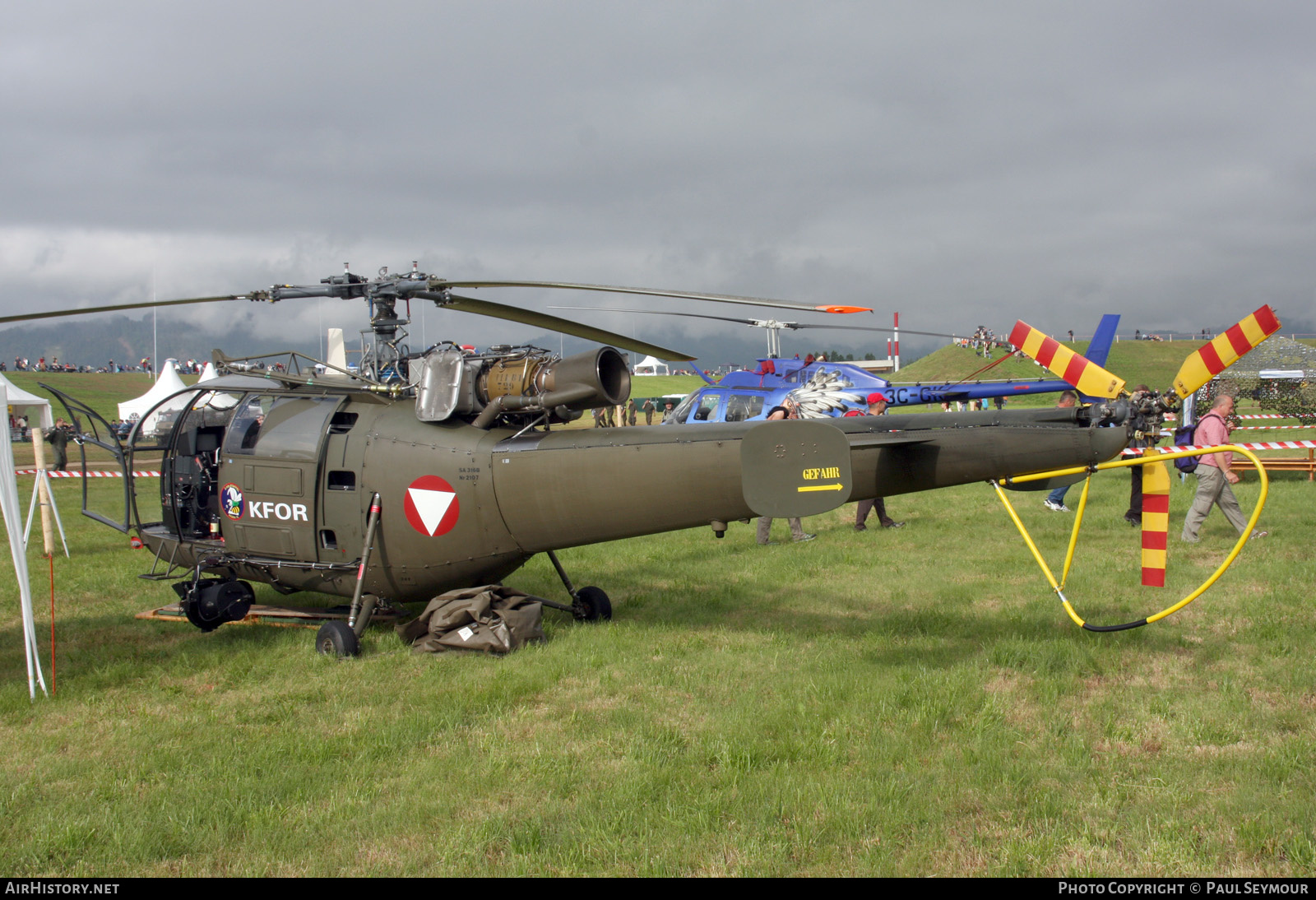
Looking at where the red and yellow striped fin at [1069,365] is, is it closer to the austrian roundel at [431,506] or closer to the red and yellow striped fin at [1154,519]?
the red and yellow striped fin at [1154,519]

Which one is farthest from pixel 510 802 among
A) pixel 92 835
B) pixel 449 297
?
pixel 449 297

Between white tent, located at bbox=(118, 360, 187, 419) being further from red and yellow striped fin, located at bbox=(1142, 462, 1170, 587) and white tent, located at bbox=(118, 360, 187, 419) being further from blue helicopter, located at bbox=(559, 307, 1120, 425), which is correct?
red and yellow striped fin, located at bbox=(1142, 462, 1170, 587)

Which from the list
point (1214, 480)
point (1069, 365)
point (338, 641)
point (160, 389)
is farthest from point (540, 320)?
point (160, 389)

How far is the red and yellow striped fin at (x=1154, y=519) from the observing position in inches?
214

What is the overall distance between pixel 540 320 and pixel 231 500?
305 centimetres

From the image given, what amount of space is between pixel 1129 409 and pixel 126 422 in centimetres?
3032

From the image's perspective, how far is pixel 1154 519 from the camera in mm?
5594

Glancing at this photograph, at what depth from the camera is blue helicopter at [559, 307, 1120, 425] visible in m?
16.7

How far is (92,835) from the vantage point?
3.98 metres

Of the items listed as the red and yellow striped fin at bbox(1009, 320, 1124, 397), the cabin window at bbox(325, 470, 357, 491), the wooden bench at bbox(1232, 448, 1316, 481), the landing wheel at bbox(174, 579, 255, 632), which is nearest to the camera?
the red and yellow striped fin at bbox(1009, 320, 1124, 397)

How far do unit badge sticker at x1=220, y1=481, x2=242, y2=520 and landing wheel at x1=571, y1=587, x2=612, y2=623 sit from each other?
9.72 ft

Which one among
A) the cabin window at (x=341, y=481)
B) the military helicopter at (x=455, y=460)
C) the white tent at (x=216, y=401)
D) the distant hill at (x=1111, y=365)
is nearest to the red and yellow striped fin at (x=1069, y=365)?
the military helicopter at (x=455, y=460)

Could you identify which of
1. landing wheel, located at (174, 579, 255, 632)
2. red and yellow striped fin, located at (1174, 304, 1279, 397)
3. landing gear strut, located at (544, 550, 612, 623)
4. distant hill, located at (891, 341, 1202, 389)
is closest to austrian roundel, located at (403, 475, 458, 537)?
landing gear strut, located at (544, 550, 612, 623)

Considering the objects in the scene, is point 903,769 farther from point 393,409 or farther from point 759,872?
point 393,409
